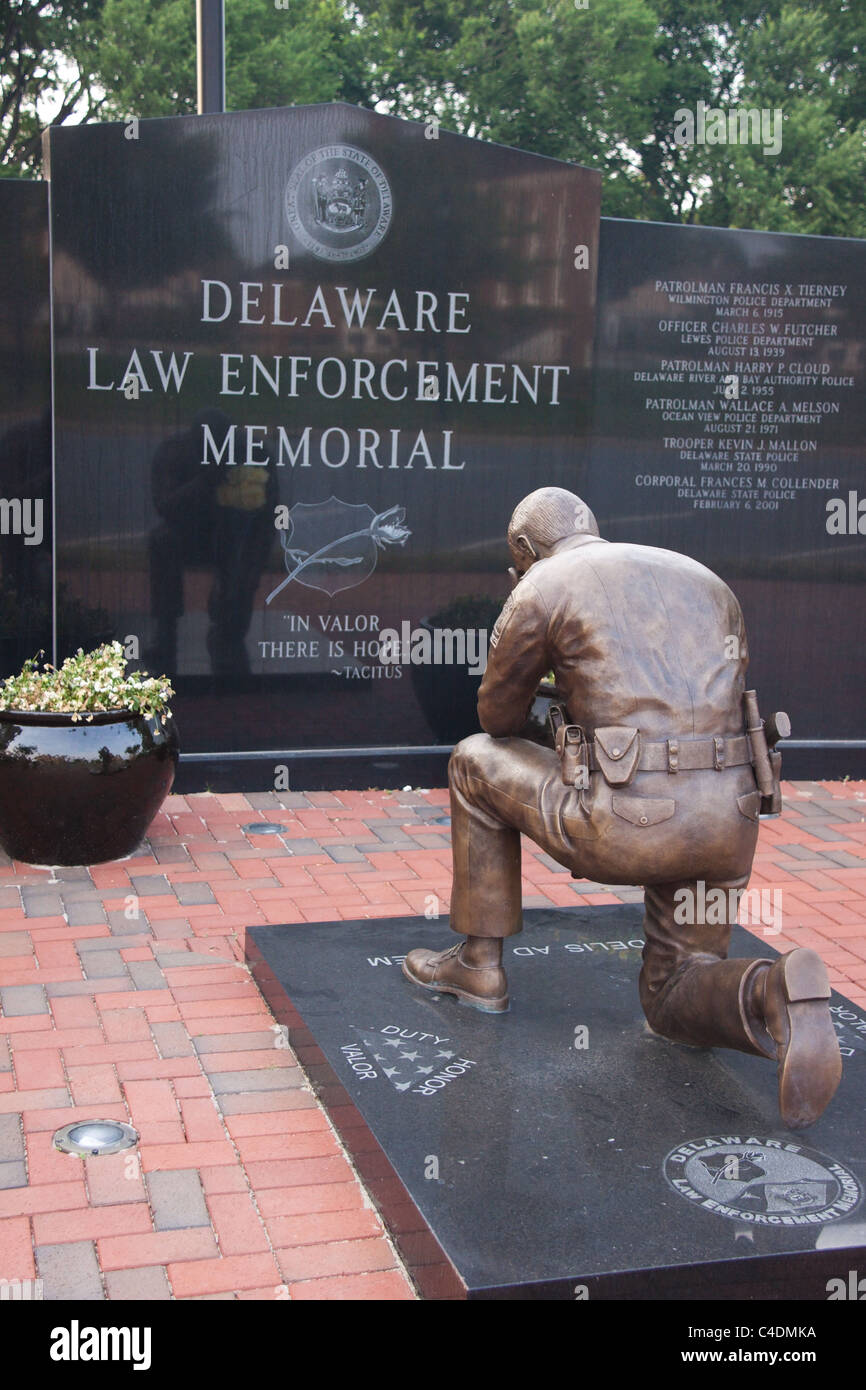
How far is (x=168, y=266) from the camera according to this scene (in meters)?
6.79

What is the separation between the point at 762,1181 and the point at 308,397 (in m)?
4.89

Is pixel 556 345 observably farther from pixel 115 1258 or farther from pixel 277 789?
pixel 115 1258

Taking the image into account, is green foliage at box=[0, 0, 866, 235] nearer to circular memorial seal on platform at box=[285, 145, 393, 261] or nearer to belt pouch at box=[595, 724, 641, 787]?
circular memorial seal on platform at box=[285, 145, 393, 261]

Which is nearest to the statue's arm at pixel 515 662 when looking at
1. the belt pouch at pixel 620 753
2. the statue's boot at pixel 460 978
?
the belt pouch at pixel 620 753

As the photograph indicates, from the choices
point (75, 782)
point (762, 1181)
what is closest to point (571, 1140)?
point (762, 1181)

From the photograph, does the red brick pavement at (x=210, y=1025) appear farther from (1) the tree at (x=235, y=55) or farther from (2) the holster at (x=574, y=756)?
(1) the tree at (x=235, y=55)

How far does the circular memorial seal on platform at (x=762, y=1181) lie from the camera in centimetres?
305

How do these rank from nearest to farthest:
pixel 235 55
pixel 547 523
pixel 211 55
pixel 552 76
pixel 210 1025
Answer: pixel 547 523, pixel 210 1025, pixel 211 55, pixel 235 55, pixel 552 76

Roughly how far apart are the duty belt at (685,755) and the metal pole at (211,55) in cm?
523

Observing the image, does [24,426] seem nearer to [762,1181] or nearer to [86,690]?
[86,690]

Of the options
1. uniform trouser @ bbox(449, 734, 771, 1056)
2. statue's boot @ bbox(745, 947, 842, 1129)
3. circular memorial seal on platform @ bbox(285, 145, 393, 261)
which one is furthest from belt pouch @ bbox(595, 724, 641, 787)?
circular memorial seal on platform @ bbox(285, 145, 393, 261)

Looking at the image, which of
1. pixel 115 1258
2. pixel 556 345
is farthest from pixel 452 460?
pixel 115 1258

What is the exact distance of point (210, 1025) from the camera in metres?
4.35

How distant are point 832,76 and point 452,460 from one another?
23265 mm
